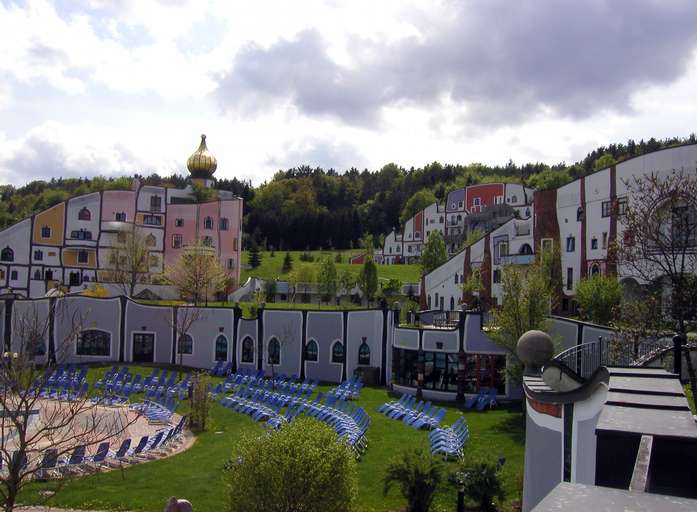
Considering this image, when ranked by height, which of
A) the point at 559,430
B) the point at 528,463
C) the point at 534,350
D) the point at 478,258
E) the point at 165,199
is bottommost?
the point at 528,463

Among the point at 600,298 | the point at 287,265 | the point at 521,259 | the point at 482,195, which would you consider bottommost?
the point at 600,298

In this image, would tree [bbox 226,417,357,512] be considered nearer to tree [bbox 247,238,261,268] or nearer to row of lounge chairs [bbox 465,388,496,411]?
row of lounge chairs [bbox 465,388,496,411]

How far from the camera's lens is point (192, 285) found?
4619 cm

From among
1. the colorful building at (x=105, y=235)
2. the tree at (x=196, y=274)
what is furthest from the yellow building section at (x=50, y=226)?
the tree at (x=196, y=274)

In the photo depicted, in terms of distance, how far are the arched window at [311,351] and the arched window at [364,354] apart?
2.41 meters

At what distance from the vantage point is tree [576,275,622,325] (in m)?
27.8

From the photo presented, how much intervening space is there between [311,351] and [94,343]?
38.0ft

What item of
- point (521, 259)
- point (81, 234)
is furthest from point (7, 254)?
point (521, 259)

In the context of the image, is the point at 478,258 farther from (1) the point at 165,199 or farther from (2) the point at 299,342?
(1) the point at 165,199

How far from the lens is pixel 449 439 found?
17.3m

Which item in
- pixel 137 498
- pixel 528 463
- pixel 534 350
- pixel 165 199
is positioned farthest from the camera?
pixel 165 199

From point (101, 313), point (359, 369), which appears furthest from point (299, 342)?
point (101, 313)

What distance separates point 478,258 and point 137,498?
104 feet

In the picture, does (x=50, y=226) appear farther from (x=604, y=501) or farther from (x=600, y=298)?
(x=604, y=501)
